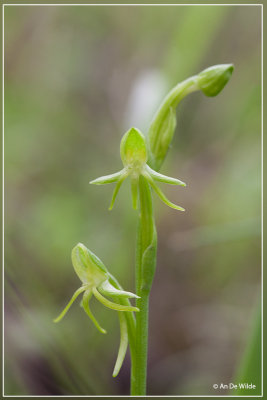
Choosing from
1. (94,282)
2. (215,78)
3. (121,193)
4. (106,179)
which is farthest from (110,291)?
(121,193)

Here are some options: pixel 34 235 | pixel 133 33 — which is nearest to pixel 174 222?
pixel 34 235

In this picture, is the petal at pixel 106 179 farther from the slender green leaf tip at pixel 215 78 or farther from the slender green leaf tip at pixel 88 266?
the slender green leaf tip at pixel 215 78

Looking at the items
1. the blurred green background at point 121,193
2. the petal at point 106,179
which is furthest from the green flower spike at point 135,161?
the blurred green background at point 121,193

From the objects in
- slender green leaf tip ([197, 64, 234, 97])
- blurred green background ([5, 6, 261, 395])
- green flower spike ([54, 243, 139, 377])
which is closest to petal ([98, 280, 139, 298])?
green flower spike ([54, 243, 139, 377])

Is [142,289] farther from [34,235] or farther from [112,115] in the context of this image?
[112,115]

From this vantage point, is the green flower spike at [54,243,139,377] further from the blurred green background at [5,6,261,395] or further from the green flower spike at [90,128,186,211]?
the blurred green background at [5,6,261,395]

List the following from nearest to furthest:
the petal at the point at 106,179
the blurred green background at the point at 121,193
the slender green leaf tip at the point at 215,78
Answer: the petal at the point at 106,179, the slender green leaf tip at the point at 215,78, the blurred green background at the point at 121,193
